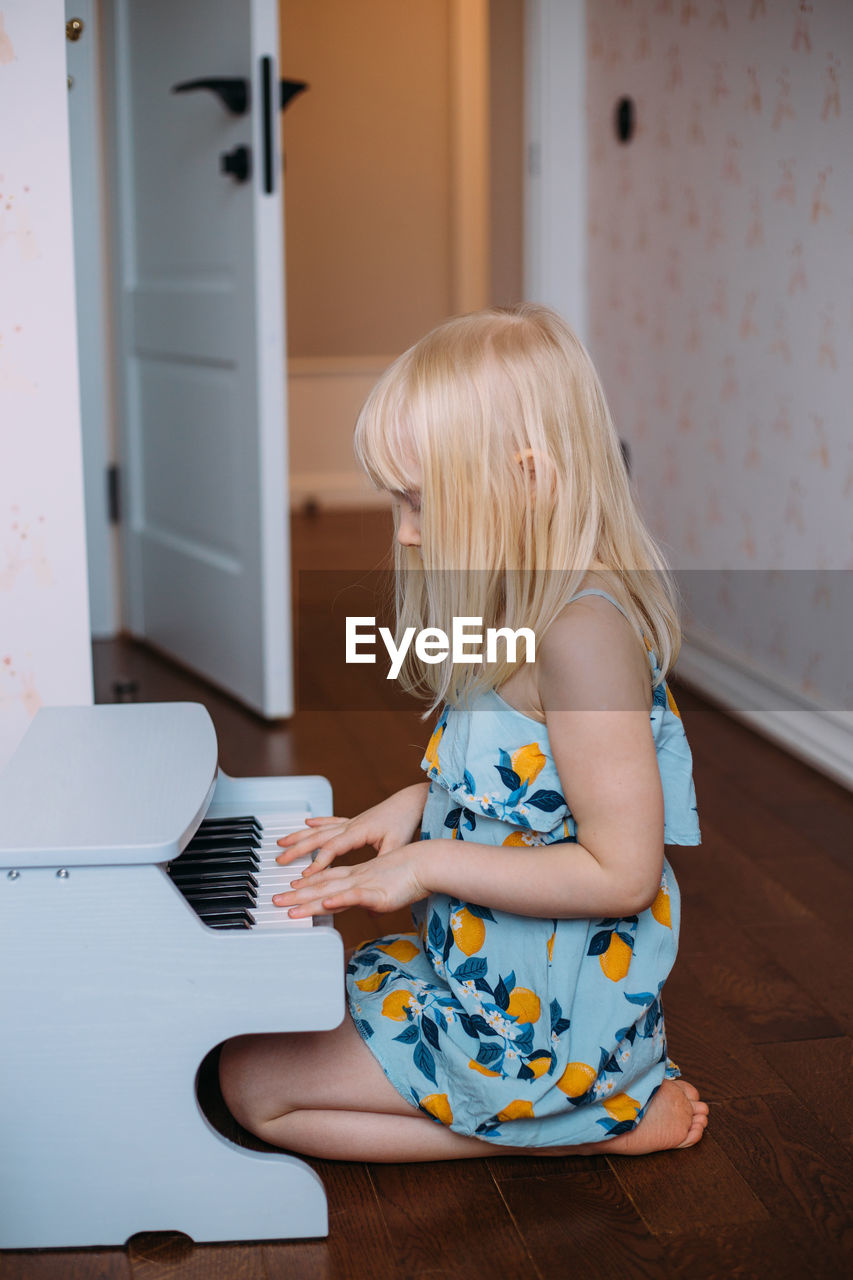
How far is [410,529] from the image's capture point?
114 cm

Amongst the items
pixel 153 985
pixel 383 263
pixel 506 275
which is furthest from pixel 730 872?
pixel 383 263

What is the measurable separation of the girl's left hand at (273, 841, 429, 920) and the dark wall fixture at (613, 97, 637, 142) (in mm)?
2324

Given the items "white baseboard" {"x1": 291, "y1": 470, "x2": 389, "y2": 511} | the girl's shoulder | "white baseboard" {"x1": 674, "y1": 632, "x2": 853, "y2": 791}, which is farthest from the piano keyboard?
"white baseboard" {"x1": 291, "y1": 470, "x2": 389, "y2": 511}

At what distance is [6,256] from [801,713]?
159 centimetres

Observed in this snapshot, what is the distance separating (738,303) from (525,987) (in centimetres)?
183

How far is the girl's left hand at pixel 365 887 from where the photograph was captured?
3.56ft

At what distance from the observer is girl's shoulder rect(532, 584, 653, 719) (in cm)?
105

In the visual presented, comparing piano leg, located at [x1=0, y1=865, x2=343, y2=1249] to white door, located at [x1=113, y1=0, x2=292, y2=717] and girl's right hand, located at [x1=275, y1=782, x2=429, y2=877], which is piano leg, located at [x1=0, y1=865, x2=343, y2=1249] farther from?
white door, located at [x1=113, y1=0, x2=292, y2=717]

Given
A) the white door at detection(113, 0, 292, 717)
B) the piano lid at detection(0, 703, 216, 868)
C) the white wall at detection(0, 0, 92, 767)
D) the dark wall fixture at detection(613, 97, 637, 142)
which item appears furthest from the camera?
the dark wall fixture at detection(613, 97, 637, 142)

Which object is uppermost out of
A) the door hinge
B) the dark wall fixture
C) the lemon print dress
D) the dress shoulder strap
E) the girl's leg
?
the dark wall fixture

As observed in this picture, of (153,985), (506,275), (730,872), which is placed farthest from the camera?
(506,275)

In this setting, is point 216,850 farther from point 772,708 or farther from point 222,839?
point 772,708

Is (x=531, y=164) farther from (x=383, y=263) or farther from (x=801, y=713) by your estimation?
(x=383, y=263)

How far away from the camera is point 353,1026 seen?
123 cm
